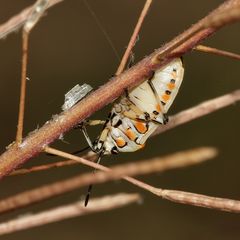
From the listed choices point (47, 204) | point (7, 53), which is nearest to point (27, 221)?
point (47, 204)

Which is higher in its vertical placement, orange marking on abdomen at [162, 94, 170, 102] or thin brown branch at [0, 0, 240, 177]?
orange marking on abdomen at [162, 94, 170, 102]

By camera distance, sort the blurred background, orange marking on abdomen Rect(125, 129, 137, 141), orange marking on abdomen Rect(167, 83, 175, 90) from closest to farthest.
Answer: orange marking on abdomen Rect(167, 83, 175, 90), orange marking on abdomen Rect(125, 129, 137, 141), the blurred background

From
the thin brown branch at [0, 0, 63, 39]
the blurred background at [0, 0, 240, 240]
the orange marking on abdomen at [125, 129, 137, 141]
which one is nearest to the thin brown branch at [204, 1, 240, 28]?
the thin brown branch at [0, 0, 63, 39]

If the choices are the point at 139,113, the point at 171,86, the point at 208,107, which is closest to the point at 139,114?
the point at 139,113

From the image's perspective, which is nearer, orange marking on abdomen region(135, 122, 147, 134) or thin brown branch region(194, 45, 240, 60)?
thin brown branch region(194, 45, 240, 60)

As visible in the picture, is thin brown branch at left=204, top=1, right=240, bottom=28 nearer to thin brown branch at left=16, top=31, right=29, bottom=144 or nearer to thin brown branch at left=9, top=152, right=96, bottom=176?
thin brown branch at left=16, top=31, right=29, bottom=144

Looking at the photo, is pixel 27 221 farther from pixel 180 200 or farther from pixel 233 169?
pixel 233 169

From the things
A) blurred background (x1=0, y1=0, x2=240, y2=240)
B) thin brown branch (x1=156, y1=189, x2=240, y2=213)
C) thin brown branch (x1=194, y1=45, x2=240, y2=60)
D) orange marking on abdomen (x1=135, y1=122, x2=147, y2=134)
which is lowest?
thin brown branch (x1=156, y1=189, x2=240, y2=213)

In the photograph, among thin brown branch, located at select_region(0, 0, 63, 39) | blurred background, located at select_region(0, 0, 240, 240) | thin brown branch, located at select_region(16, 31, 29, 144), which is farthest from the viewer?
blurred background, located at select_region(0, 0, 240, 240)
